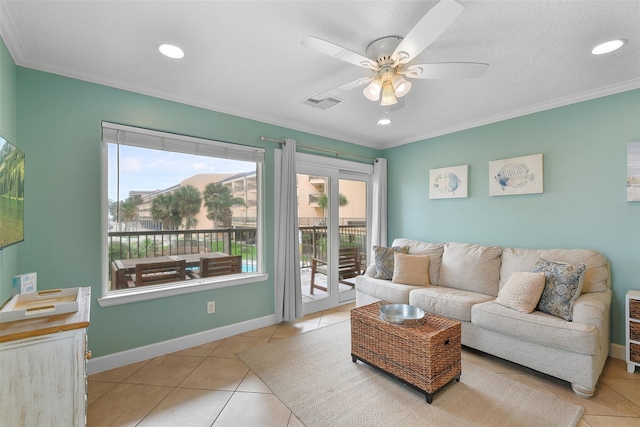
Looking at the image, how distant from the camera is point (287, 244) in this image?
11.5ft

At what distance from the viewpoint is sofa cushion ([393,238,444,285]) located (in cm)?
354

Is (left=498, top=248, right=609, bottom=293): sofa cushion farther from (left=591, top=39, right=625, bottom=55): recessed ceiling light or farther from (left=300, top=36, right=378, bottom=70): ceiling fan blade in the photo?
(left=300, top=36, right=378, bottom=70): ceiling fan blade

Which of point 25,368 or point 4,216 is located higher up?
point 4,216

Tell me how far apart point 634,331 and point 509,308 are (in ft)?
3.00

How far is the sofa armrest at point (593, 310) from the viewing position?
6.93ft

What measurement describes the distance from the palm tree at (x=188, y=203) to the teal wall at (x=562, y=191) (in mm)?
3045

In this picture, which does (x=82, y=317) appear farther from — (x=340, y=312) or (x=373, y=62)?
(x=340, y=312)

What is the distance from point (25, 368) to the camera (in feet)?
4.05

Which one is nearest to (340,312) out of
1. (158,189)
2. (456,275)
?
(456,275)

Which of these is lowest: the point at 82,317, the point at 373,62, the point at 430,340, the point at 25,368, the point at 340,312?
the point at 340,312

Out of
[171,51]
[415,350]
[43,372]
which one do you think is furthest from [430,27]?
[43,372]

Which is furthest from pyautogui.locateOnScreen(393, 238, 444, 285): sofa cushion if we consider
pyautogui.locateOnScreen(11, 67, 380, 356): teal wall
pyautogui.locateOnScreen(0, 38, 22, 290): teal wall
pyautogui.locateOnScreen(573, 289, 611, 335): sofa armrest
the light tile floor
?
pyautogui.locateOnScreen(0, 38, 22, 290): teal wall

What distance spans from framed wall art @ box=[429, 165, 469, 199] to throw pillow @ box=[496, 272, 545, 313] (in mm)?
1432

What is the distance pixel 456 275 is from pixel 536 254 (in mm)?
789
